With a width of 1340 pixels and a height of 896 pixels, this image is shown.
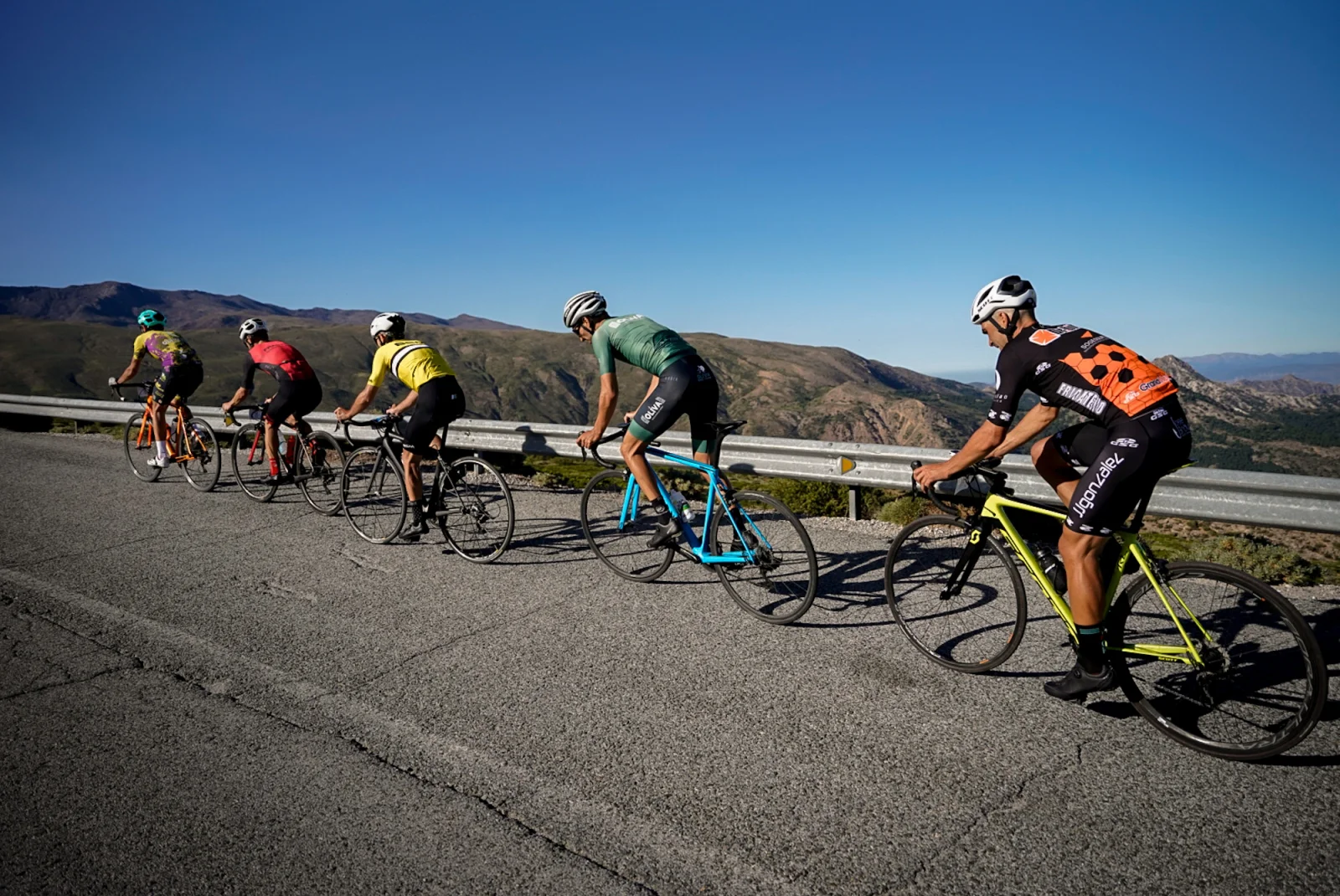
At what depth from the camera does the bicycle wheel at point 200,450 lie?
9688mm

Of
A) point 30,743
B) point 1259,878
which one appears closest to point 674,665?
point 1259,878

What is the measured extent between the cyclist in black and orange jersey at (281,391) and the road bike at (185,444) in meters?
1.36

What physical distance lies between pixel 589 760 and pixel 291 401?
6758mm

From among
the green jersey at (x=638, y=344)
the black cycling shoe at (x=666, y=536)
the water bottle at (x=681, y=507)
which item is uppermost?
the green jersey at (x=638, y=344)

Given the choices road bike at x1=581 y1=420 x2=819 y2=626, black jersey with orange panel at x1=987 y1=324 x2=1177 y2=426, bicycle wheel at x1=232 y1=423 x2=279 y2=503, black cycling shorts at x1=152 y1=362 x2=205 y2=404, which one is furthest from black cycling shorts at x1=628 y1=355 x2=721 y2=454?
black cycling shorts at x1=152 y1=362 x2=205 y2=404

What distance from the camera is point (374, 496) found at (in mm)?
7316

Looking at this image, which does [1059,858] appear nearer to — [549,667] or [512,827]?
[512,827]

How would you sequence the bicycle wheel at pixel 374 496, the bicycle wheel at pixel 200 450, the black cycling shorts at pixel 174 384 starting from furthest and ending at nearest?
the black cycling shorts at pixel 174 384
the bicycle wheel at pixel 200 450
the bicycle wheel at pixel 374 496

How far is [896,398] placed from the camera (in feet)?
600

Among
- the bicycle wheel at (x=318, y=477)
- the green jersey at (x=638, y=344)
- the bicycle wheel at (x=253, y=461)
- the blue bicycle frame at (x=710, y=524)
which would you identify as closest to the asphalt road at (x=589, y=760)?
the blue bicycle frame at (x=710, y=524)

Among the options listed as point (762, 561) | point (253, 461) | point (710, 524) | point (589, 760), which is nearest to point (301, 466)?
point (253, 461)

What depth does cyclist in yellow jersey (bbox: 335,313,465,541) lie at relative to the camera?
683 cm

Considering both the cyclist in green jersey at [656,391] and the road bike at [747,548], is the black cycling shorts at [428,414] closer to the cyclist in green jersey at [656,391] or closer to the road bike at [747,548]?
the road bike at [747,548]

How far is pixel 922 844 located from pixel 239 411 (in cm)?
1032
